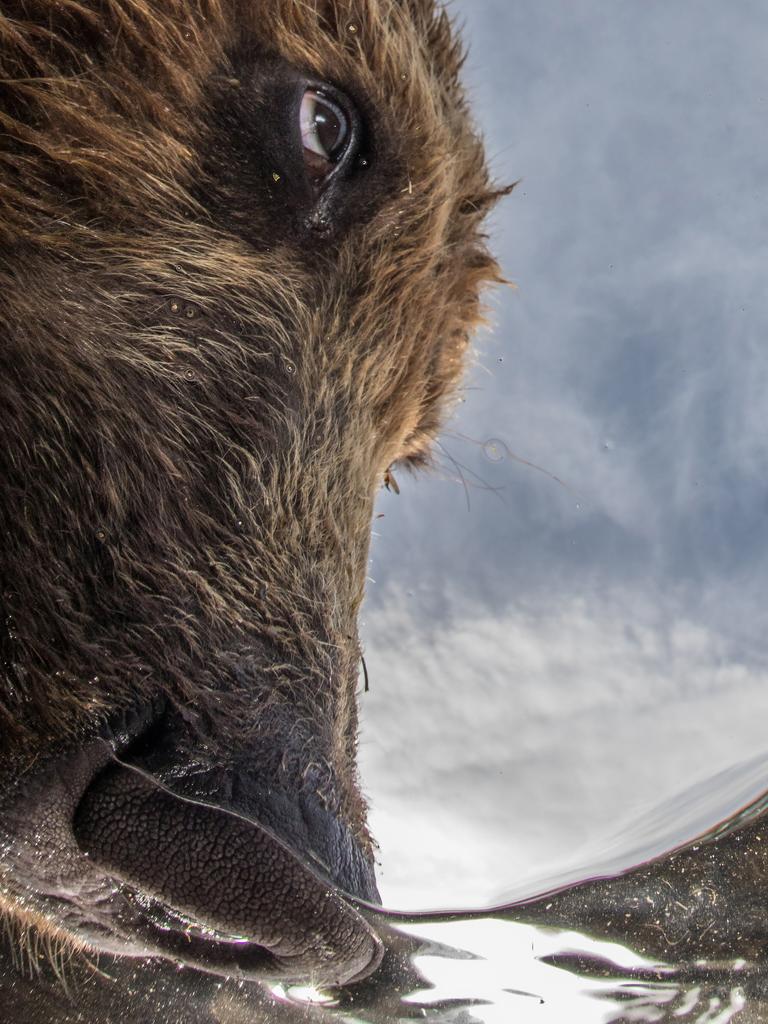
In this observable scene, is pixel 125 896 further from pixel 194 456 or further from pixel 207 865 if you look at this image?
pixel 194 456

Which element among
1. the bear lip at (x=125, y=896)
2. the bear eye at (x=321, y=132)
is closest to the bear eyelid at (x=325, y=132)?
the bear eye at (x=321, y=132)

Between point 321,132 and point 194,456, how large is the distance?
66cm

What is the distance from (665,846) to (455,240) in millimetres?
1335

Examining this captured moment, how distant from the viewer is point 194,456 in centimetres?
139

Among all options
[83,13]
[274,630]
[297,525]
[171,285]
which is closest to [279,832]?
[274,630]

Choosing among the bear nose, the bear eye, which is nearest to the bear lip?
the bear nose

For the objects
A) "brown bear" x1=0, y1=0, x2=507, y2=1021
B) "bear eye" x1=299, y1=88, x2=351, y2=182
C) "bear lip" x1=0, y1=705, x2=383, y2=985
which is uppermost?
"bear eye" x1=299, y1=88, x2=351, y2=182

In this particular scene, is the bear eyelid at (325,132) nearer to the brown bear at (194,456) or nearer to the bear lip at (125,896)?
the brown bear at (194,456)

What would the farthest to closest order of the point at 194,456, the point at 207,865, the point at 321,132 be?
the point at 321,132, the point at 194,456, the point at 207,865

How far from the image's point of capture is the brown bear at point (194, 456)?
1100mm

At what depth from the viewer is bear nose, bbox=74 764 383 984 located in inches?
41.8

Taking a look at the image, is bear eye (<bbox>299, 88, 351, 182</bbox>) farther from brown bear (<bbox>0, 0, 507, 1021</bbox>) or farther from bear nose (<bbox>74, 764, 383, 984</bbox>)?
bear nose (<bbox>74, 764, 383, 984</bbox>)

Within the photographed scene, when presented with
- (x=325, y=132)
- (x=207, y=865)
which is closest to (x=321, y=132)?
(x=325, y=132)

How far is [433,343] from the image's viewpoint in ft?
7.38
